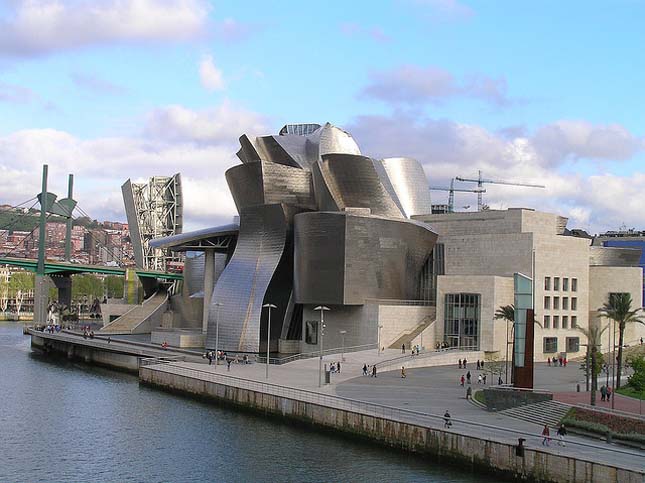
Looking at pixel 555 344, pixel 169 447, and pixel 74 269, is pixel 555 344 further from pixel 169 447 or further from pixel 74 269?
pixel 74 269

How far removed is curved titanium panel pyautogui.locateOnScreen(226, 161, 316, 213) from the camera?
66750mm

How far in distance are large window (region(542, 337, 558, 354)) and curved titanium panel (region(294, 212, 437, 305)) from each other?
40.4 feet

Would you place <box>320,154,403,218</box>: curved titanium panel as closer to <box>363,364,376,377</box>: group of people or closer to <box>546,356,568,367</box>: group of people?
<box>546,356,568,367</box>: group of people

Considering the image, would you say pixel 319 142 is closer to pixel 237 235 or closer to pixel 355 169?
pixel 355 169

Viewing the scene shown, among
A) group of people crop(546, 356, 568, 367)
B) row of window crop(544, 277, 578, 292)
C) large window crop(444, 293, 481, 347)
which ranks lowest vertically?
group of people crop(546, 356, 568, 367)

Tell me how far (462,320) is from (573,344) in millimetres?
11026

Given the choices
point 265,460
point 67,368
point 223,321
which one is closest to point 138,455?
point 265,460

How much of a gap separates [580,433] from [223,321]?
3786cm

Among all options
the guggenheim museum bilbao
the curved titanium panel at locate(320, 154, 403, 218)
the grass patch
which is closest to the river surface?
the grass patch

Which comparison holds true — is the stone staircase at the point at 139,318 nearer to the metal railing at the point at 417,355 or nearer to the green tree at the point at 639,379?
the metal railing at the point at 417,355

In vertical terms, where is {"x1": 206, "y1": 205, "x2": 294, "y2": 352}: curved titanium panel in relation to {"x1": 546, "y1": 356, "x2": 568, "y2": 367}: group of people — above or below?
above

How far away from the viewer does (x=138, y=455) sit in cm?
3312

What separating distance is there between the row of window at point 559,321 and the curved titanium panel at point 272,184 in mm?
20929

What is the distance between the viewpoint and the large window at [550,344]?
2574 inches
